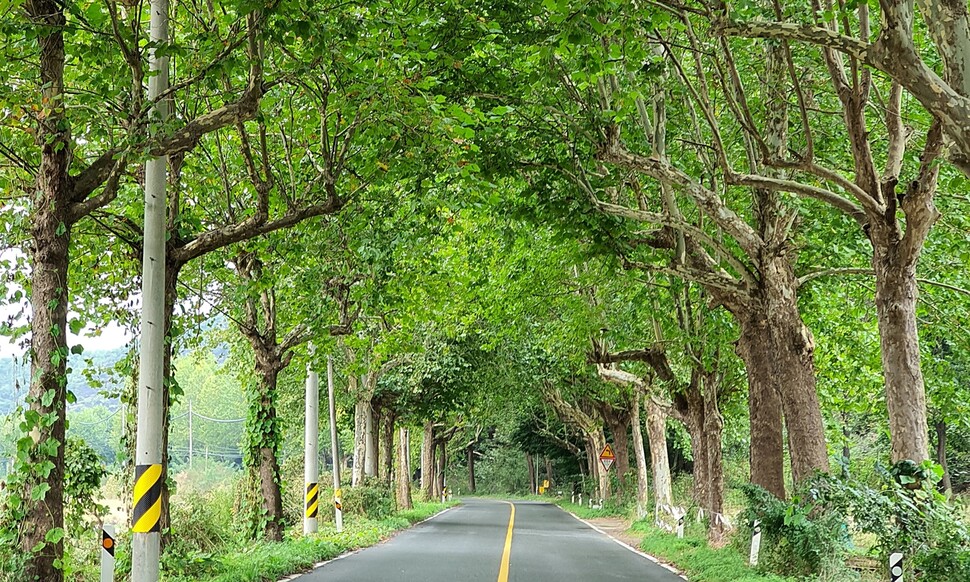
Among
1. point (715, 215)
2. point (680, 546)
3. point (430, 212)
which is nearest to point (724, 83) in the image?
point (715, 215)

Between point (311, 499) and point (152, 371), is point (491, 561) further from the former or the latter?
point (152, 371)

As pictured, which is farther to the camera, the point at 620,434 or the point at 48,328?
the point at 620,434

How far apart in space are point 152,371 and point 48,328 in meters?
1.13

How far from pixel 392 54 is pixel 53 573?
6.34 metres

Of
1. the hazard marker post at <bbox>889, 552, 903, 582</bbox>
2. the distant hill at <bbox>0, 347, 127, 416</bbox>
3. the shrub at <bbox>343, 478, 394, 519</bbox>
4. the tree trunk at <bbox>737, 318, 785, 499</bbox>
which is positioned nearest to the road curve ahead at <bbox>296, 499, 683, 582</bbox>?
the tree trunk at <bbox>737, 318, 785, 499</bbox>

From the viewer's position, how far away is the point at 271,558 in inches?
543

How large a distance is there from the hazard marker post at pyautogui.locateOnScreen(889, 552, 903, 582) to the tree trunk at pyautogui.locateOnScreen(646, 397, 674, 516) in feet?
54.7

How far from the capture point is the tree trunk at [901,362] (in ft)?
33.5

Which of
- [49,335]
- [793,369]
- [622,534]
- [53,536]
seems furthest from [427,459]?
[49,335]

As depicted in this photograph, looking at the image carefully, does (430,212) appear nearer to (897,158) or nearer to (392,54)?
(392,54)

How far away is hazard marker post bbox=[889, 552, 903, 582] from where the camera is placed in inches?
361

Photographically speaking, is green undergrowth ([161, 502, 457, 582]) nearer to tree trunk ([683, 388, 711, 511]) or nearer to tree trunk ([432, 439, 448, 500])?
tree trunk ([683, 388, 711, 511])

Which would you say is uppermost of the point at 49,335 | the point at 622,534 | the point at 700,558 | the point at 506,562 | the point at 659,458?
the point at 49,335

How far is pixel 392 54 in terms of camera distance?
383 inches
